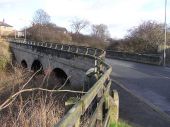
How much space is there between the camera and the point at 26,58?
58719 millimetres

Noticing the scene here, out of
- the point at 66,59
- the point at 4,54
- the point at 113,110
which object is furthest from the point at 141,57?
the point at 113,110

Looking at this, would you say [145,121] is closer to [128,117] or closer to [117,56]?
[128,117]

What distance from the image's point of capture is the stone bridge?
28.8 metres

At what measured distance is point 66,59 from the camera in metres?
35.1

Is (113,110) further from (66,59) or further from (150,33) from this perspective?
(150,33)

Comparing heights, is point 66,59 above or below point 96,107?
below

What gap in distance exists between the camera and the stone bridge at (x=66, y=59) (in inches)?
1133

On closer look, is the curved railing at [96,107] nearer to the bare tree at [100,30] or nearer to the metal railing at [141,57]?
the metal railing at [141,57]

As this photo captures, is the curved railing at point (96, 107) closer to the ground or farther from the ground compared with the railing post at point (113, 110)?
farther from the ground

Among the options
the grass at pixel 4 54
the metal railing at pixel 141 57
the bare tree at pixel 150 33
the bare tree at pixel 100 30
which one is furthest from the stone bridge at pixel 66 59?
the bare tree at pixel 100 30

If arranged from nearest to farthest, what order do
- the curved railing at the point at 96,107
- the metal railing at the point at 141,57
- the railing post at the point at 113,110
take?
the curved railing at the point at 96,107
the railing post at the point at 113,110
the metal railing at the point at 141,57

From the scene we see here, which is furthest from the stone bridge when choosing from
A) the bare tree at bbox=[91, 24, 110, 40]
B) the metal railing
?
the bare tree at bbox=[91, 24, 110, 40]

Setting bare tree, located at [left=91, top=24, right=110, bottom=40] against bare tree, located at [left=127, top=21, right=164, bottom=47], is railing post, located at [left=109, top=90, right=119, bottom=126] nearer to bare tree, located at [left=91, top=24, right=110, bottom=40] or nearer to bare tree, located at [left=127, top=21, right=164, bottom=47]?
bare tree, located at [left=127, top=21, right=164, bottom=47]

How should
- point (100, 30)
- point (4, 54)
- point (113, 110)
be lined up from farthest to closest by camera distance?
point (100, 30), point (4, 54), point (113, 110)
